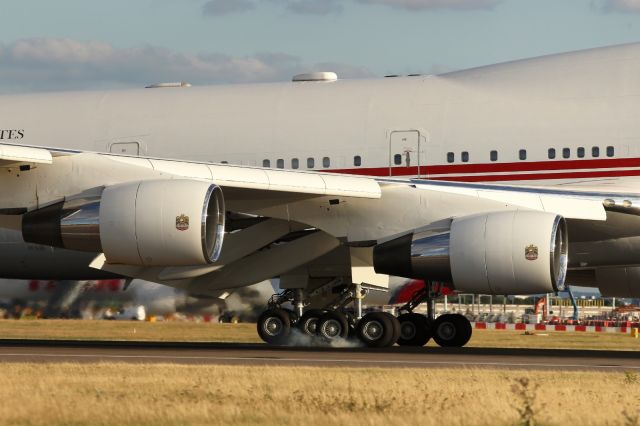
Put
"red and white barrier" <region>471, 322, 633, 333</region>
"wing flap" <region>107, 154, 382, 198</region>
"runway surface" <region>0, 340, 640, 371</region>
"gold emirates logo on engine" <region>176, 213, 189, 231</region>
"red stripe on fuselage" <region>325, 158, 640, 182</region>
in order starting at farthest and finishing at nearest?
"red and white barrier" <region>471, 322, 633, 333</region>
"red stripe on fuselage" <region>325, 158, 640, 182</region>
"wing flap" <region>107, 154, 382, 198</region>
"gold emirates logo on engine" <region>176, 213, 189, 231</region>
"runway surface" <region>0, 340, 640, 371</region>

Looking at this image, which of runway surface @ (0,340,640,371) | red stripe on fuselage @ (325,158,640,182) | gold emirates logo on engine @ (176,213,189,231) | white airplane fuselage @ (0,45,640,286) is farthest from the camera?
white airplane fuselage @ (0,45,640,286)

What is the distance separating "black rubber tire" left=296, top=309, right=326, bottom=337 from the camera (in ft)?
80.3

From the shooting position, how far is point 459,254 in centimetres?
2175

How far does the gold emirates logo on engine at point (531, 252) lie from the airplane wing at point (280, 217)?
2cm

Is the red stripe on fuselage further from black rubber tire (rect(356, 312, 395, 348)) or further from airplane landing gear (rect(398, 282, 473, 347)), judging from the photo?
black rubber tire (rect(356, 312, 395, 348))

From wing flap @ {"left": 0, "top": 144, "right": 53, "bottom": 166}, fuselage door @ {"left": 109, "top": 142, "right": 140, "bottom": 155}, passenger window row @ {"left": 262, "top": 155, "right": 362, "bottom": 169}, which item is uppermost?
fuselage door @ {"left": 109, "top": 142, "right": 140, "bottom": 155}

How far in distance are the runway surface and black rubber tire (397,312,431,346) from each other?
170 cm

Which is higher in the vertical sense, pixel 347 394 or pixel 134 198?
pixel 134 198

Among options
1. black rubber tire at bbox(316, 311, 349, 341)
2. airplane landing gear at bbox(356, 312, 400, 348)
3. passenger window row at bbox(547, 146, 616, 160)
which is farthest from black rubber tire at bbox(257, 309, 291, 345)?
passenger window row at bbox(547, 146, 616, 160)

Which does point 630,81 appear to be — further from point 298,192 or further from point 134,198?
point 134,198

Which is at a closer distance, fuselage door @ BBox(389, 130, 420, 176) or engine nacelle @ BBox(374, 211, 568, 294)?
engine nacelle @ BBox(374, 211, 568, 294)

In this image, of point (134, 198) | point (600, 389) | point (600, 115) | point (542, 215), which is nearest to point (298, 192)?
point (134, 198)

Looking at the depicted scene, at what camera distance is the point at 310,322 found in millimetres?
24531

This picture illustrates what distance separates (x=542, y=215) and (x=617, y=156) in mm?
3150
